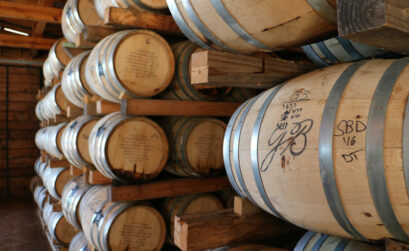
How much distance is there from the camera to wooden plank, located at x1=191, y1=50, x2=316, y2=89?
5.31 feet

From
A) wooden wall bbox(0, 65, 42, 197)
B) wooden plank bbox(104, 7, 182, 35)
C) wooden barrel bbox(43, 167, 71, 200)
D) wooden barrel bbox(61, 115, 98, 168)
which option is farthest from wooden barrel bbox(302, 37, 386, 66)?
wooden wall bbox(0, 65, 42, 197)

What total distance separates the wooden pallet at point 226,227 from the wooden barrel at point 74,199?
2.94 m

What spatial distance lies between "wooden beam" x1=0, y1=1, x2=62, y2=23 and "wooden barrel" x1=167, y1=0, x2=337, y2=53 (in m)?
6.96

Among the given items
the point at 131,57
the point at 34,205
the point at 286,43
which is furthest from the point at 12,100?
the point at 286,43

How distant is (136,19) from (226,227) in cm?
222

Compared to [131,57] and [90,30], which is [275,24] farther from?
[90,30]

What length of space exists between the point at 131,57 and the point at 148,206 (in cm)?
140

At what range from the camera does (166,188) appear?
3.44 m

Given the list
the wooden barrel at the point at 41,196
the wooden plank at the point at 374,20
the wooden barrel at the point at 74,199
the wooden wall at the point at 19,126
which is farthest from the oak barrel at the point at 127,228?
the wooden wall at the point at 19,126

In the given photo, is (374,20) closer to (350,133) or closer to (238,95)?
(350,133)

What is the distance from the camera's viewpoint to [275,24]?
4.65 feet

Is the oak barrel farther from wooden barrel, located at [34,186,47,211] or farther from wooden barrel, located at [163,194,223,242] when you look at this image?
wooden barrel, located at [34,186,47,211]

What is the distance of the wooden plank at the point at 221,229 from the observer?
6.19ft

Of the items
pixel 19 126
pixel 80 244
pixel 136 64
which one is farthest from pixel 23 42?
pixel 136 64
